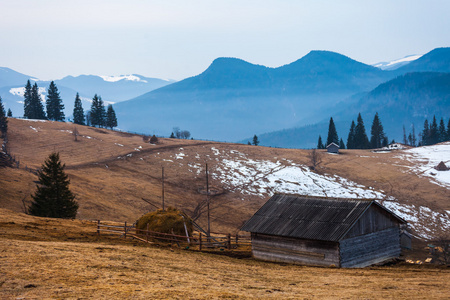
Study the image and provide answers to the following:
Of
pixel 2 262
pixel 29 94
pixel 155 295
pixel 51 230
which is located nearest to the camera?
pixel 155 295

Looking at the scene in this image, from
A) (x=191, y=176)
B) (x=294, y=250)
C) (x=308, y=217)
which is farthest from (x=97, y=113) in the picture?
(x=294, y=250)

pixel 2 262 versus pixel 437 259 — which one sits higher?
pixel 2 262

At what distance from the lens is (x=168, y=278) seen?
60.4 ft

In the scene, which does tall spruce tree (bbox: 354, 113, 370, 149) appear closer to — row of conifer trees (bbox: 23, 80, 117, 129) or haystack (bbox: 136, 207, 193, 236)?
row of conifer trees (bbox: 23, 80, 117, 129)

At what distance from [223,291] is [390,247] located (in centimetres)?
1993

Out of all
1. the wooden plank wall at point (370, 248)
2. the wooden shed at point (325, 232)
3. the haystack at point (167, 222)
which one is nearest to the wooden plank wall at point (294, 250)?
the wooden shed at point (325, 232)

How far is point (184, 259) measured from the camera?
2459 cm

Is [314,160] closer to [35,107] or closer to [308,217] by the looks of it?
[308,217]

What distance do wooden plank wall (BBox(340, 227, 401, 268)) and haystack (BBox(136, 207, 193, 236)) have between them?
40.1 ft

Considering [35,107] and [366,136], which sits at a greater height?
[35,107]

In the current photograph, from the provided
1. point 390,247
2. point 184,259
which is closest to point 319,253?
point 390,247

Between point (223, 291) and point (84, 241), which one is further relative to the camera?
point (84, 241)

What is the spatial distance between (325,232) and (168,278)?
13.2 metres

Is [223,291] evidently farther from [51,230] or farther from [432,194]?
[432,194]
